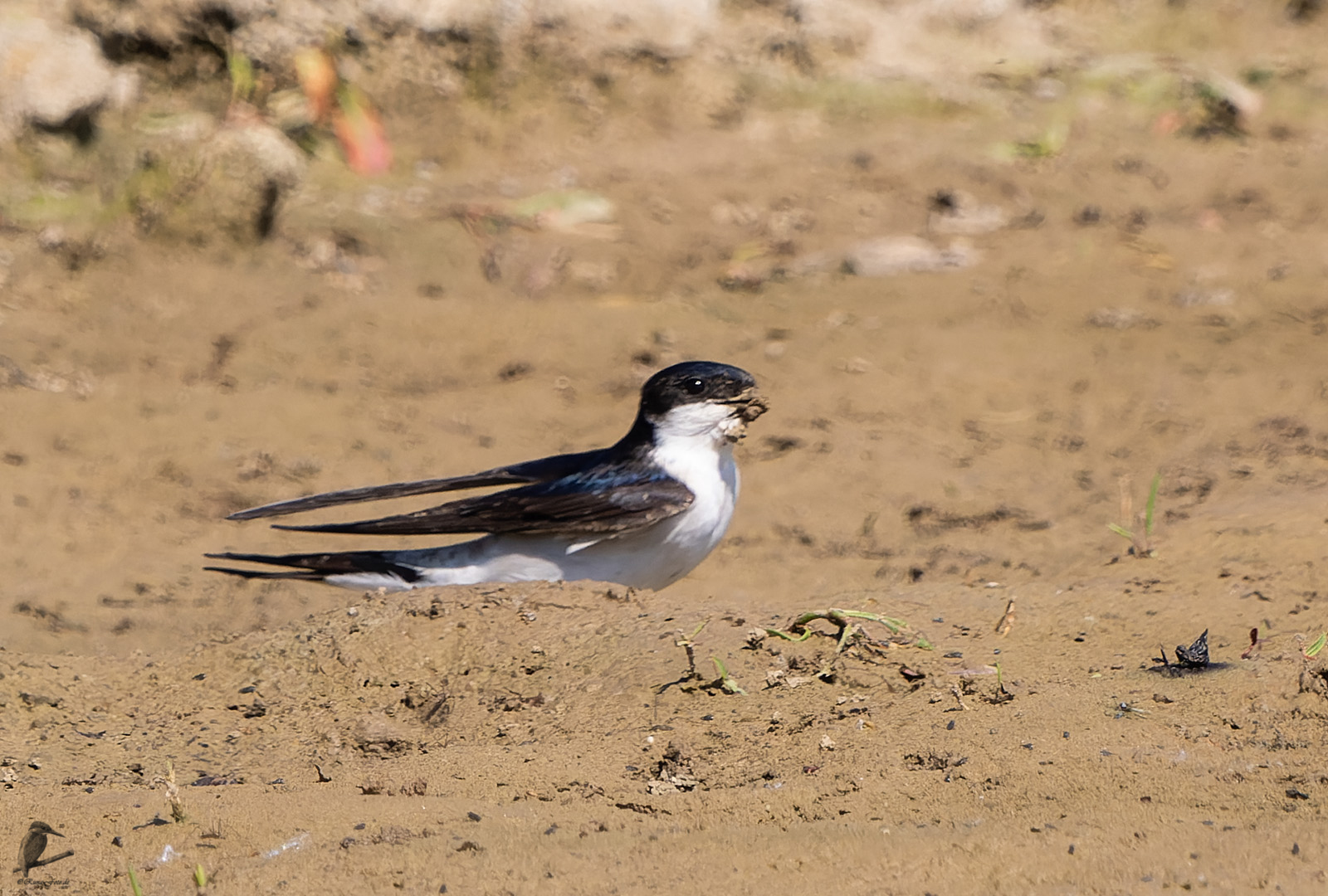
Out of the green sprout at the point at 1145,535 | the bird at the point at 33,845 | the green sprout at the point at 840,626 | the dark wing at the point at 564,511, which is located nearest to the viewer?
the bird at the point at 33,845

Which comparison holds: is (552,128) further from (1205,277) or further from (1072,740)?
(1072,740)

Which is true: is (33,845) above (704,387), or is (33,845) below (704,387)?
below

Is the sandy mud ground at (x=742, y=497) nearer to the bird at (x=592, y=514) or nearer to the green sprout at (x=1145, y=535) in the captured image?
the green sprout at (x=1145, y=535)

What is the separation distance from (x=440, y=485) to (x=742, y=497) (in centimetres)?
144

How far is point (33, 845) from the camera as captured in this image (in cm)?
250

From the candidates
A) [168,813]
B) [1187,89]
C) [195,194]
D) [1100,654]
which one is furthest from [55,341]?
[1187,89]

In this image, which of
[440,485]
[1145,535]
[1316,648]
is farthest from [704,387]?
[1316,648]

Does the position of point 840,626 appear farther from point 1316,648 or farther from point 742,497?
point 742,497

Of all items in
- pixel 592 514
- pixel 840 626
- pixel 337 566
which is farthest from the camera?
pixel 337 566

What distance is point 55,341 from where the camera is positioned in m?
6.59

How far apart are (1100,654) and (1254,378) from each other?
318 centimetres

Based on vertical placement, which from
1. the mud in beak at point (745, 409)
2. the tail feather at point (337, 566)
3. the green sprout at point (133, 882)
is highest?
the mud in beak at point (745, 409)

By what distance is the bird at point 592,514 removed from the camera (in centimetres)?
427

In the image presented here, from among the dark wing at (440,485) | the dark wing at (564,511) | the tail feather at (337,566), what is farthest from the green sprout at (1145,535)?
the tail feather at (337,566)
